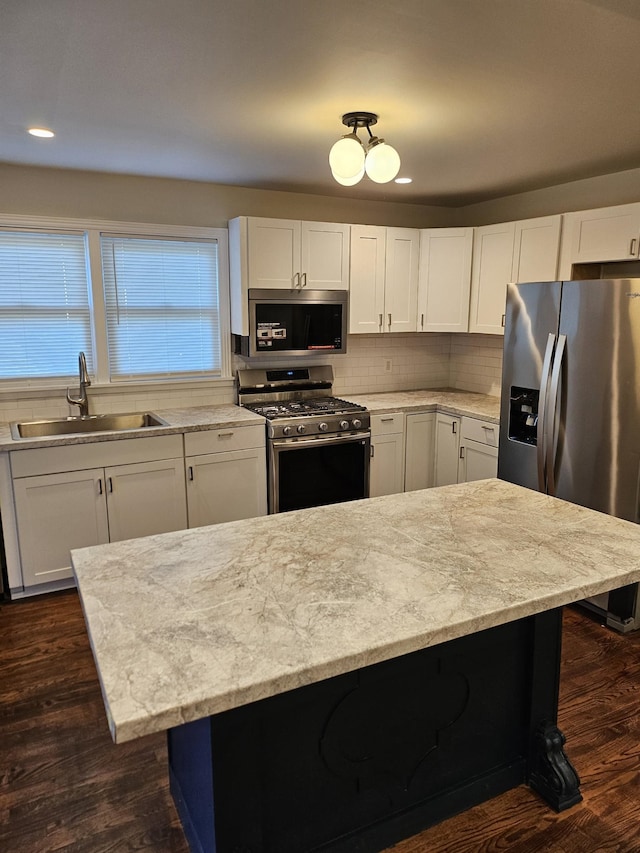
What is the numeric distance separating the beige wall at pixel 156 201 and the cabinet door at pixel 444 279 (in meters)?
0.48

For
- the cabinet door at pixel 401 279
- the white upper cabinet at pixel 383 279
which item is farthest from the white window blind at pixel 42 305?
the cabinet door at pixel 401 279

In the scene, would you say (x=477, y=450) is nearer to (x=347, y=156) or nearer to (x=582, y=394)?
(x=582, y=394)

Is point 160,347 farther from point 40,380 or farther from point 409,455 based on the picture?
point 409,455

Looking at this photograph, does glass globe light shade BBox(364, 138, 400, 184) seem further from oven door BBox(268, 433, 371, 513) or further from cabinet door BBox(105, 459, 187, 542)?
cabinet door BBox(105, 459, 187, 542)

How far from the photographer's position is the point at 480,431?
409cm

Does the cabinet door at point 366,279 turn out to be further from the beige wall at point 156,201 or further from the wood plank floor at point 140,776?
the wood plank floor at point 140,776

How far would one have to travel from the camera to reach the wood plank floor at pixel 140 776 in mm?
1846

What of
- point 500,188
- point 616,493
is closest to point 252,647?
point 616,493

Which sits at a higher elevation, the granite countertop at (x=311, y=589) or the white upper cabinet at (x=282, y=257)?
the white upper cabinet at (x=282, y=257)

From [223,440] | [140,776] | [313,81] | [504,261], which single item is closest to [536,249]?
[504,261]

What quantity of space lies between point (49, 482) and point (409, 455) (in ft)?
8.16

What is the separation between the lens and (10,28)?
177cm

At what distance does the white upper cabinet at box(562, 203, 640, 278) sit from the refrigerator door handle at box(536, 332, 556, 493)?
659 millimetres

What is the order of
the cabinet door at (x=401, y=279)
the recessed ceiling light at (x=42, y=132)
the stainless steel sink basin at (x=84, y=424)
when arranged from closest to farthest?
1. the recessed ceiling light at (x=42, y=132)
2. the stainless steel sink basin at (x=84, y=424)
3. the cabinet door at (x=401, y=279)
